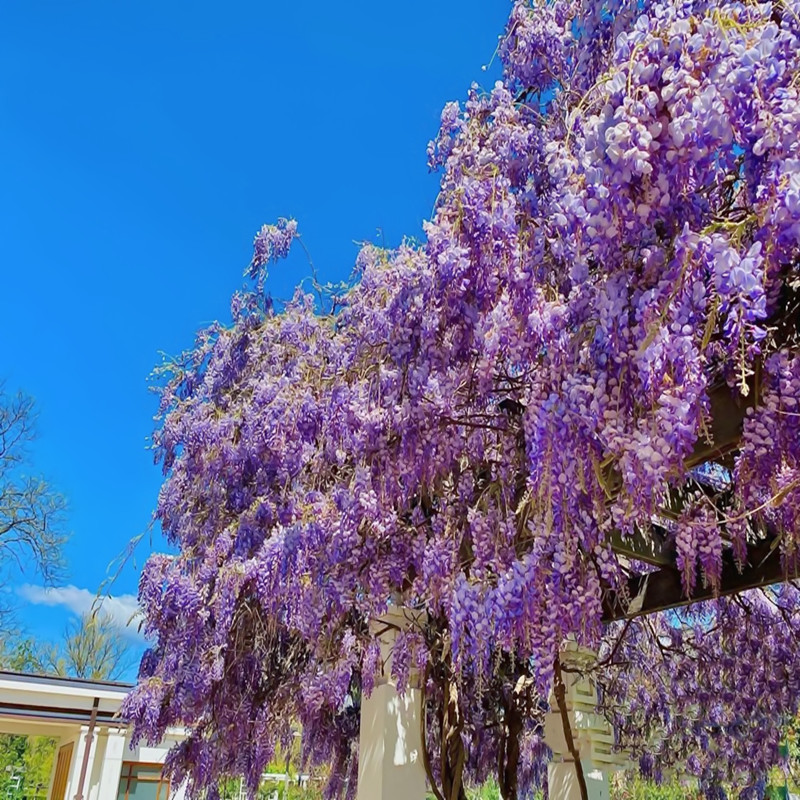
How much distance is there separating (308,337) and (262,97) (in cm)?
749

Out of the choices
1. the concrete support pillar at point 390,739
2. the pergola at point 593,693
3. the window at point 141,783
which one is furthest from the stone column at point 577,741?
the window at point 141,783

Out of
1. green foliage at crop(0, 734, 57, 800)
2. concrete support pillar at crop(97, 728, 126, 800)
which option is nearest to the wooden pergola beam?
concrete support pillar at crop(97, 728, 126, 800)

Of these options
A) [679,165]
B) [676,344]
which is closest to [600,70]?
[679,165]

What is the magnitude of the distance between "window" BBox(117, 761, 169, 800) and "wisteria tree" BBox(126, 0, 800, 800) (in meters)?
6.76

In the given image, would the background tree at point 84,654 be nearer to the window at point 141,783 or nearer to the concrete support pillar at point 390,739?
the window at point 141,783

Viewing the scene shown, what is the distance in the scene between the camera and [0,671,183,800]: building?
10469 millimetres

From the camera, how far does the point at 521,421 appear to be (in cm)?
328

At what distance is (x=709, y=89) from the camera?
6.47 feet

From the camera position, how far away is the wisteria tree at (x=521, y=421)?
2.06 meters

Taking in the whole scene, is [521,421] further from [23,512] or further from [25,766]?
[25,766]

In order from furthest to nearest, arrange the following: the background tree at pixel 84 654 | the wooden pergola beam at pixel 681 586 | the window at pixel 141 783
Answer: the background tree at pixel 84 654
the window at pixel 141 783
the wooden pergola beam at pixel 681 586

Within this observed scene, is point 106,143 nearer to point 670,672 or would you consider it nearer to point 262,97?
point 262,97

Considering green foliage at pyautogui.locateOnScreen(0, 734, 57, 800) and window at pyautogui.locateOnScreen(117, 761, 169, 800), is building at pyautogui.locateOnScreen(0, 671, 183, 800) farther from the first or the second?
green foliage at pyautogui.locateOnScreen(0, 734, 57, 800)

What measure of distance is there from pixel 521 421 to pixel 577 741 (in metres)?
3.08
